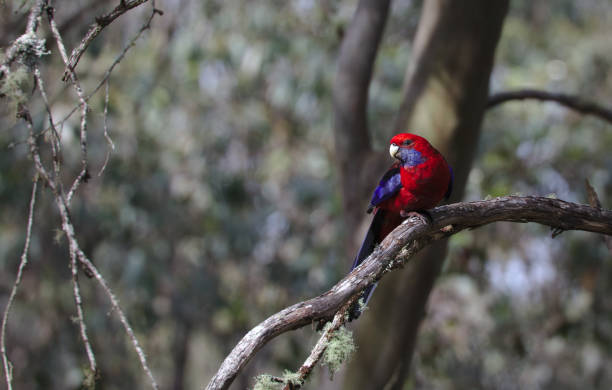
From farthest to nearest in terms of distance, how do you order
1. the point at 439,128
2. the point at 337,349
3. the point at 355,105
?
the point at 355,105 → the point at 439,128 → the point at 337,349

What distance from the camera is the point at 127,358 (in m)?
8.27

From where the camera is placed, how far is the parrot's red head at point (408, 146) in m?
2.80

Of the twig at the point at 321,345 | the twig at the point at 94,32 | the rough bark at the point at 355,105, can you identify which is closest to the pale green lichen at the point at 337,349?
the twig at the point at 321,345

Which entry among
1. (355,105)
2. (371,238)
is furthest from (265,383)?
(355,105)

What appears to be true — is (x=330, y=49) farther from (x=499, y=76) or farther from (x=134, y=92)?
(x=499, y=76)

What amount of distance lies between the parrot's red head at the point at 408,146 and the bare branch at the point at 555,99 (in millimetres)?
1210

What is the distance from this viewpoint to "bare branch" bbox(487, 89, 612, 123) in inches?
153

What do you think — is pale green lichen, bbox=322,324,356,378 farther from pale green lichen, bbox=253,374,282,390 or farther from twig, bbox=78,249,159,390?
twig, bbox=78,249,159,390

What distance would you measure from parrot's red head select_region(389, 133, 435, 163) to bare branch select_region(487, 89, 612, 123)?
1210mm

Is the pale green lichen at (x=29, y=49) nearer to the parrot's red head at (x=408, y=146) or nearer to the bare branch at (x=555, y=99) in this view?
the parrot's red head at (x=408, y=146)

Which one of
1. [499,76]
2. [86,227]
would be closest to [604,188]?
[499,76]

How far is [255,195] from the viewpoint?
27.1 feet

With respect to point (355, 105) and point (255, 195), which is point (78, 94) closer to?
point (355, 105)

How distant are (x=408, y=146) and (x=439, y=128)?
69cm
